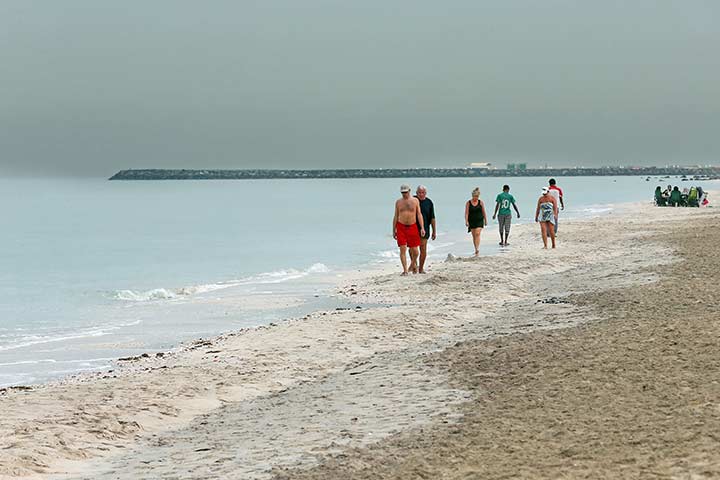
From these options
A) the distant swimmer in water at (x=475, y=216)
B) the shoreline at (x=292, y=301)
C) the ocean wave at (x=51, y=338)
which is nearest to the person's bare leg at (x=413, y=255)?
the shoreline at (x=292, y=301)

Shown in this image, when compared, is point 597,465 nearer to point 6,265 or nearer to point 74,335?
point 74,335

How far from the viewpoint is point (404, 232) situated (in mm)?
17094

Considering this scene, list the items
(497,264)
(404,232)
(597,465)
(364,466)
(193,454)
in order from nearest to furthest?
1. (597,465)
2. (364,466)
3. (193,454)
4. (404,232)
5. (497,264)

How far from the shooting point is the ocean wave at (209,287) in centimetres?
1980

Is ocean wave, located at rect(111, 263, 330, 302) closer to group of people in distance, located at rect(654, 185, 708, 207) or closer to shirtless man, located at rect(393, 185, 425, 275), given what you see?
shirtless man, located at rect(393, 185, 425, 275)

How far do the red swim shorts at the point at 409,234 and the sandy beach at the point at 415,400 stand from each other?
3773 millimetres

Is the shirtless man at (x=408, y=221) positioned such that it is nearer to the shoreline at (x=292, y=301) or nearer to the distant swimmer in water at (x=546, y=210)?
the shoreline at (x=292, y=301)

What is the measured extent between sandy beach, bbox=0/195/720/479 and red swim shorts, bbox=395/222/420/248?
377 centimetres

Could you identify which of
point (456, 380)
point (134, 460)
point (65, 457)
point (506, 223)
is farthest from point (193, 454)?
point (506, 223)

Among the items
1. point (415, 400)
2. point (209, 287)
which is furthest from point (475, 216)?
point (415, 400)

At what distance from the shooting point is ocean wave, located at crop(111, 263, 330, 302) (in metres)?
19.8

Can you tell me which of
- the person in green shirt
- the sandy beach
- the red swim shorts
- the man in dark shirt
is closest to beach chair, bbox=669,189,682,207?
the person in green shirt

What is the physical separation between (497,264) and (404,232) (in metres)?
2.40

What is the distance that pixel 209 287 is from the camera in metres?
21.3
